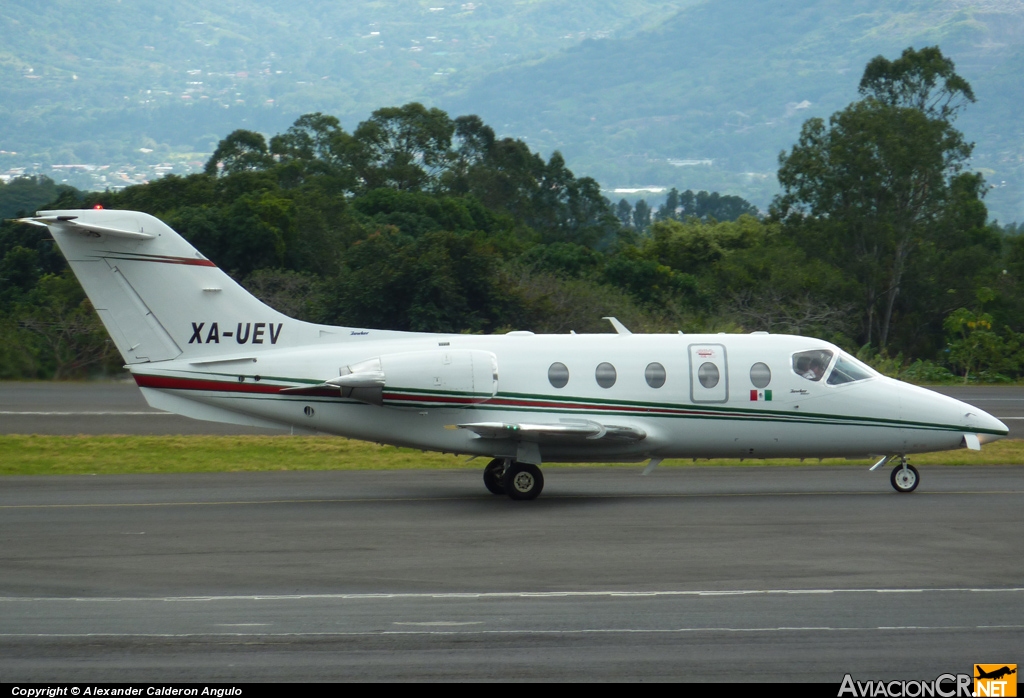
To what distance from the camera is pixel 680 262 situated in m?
68.4

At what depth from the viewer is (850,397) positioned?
18203mm

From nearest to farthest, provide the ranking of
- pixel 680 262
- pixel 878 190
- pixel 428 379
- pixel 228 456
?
pixel 428 379, pixel 228 456, pixel 878 190, pixel 680 262

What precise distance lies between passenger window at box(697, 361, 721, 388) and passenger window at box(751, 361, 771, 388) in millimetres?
578

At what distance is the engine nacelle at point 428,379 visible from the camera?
17547 millimetres

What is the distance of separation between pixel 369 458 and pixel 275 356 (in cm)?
638

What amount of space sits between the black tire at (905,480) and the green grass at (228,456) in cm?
423

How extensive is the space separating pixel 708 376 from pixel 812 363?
179 cm

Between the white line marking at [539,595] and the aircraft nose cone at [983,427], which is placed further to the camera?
the aircraft nose cone at [983,427]

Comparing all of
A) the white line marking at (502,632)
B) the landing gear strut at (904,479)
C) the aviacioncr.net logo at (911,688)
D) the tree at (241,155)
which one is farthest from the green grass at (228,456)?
the tree at (241,155)

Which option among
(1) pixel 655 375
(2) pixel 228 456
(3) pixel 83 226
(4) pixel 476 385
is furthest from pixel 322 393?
(2) pixel 228 456

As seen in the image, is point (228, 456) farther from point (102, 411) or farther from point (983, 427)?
point (983, 427)

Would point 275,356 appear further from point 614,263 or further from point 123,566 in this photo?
point 614,263

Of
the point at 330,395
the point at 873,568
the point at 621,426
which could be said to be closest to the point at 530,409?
the point at 621,426

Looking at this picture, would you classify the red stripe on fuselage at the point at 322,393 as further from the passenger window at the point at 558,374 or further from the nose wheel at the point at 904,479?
the nose wheel at the point at 904,479
